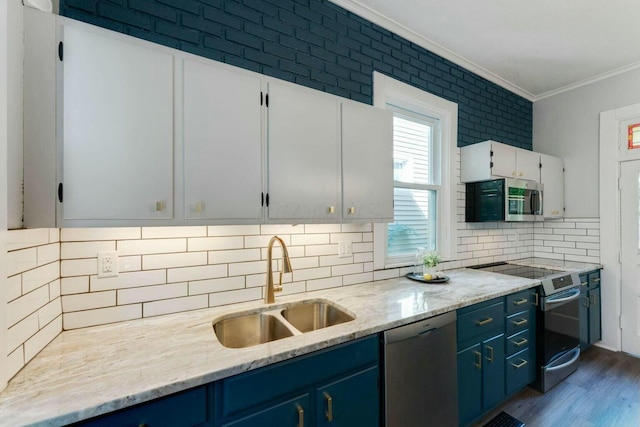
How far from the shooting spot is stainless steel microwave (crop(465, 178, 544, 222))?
8.98 ft

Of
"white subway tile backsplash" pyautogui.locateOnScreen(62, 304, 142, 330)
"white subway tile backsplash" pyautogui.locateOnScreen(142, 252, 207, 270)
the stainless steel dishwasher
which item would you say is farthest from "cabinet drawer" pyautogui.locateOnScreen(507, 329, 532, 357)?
"white subway tile backsplash" pyautogui.locateOnScreen(62, 304, 142, 330)

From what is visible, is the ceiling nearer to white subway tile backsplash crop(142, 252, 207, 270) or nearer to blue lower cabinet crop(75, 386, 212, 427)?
white subway tile backsplash crop(142, 252, 207, 270)

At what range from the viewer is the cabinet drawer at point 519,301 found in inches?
83.9

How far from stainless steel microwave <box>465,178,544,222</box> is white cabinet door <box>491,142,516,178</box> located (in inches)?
3.8

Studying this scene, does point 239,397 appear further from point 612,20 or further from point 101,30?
point 612,20

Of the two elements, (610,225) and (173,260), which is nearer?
(173,260)

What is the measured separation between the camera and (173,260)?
5.08 ft

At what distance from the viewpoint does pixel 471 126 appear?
3.05 meters

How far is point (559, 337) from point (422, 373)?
172 cm

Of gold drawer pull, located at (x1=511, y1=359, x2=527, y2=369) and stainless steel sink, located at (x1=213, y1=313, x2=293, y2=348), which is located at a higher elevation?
stainless steel sink, located at (x1=213, y1=313, x2=293, y2=348)

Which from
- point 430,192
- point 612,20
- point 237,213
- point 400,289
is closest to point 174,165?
point 237,213

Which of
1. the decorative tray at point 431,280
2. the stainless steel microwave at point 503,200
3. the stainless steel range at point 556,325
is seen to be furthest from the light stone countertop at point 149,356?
the stainless steel microwave at point 503,200

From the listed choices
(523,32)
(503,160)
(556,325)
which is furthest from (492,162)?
(556,325)

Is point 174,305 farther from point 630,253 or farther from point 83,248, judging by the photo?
point 630,253
